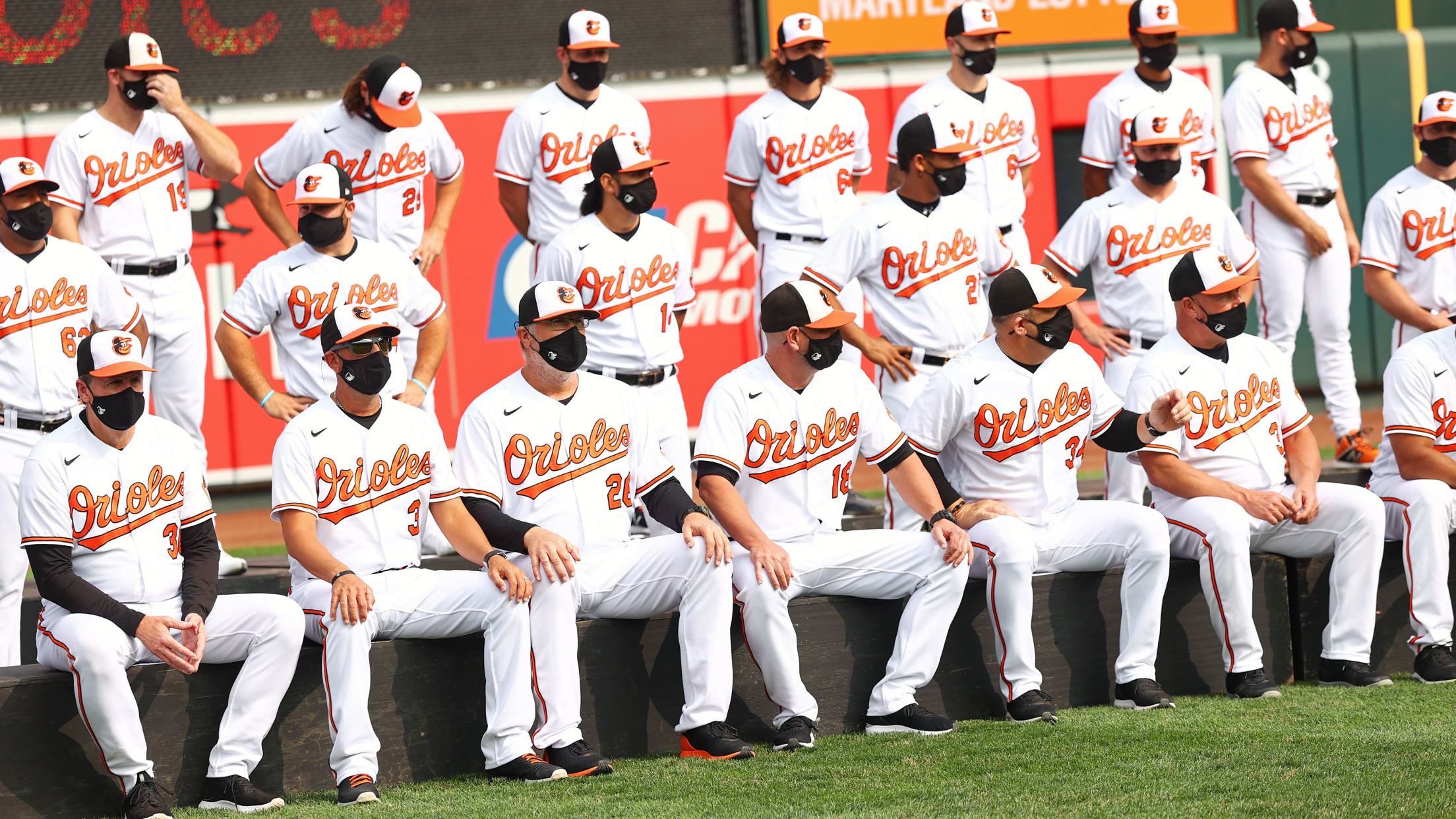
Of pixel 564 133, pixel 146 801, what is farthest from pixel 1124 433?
pixel 146 801

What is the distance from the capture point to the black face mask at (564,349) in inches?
207

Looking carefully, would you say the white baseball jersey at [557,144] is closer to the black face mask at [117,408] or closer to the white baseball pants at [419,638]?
the white baseball pants at [419,638]

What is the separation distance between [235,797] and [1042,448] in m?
2.82

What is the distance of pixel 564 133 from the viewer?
7.07 m

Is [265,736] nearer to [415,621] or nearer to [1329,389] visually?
[415,621]

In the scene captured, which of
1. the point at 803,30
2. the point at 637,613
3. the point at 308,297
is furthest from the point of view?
the point at 803,30

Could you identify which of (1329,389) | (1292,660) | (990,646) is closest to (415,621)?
(990,646)

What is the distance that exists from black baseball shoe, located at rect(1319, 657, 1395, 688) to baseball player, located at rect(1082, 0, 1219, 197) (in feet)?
7.75

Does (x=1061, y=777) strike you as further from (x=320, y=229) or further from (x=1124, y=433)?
(x=320, y=229)

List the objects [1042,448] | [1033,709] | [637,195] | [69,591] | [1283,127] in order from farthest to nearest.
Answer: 1. [1283,127]
2. [637,195]
3. [1042,448]
4. [1033,709]
5. [69,591]

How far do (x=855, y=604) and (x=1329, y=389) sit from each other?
11.2ft

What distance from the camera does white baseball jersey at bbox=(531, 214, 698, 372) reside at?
644cm

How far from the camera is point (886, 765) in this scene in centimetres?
490

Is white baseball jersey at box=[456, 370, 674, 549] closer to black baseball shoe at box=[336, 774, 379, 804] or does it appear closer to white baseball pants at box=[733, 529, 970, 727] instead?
white baseball pants at box=[733, 529, 970, 727]
